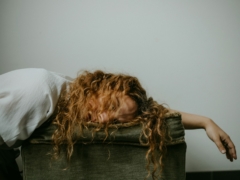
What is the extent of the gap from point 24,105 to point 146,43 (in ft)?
2.33

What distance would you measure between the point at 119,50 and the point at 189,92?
42cm

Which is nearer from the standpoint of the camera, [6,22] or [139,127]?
[139,127]

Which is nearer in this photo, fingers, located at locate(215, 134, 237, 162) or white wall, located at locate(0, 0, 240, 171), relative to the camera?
fingers, located at locate(215, 134, 237, 162)

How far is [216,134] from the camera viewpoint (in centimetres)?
71

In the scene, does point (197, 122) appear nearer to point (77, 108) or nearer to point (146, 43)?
point (77, 108)

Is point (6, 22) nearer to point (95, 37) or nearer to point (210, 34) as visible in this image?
point (95, 37)

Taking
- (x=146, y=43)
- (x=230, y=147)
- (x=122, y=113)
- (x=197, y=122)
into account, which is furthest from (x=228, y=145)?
(x=146, y=43)

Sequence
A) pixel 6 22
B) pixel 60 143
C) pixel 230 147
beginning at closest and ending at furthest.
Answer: pixel 60 143, pixel 230 147, pixel 6 22

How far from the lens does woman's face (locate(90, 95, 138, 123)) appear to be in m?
0.65

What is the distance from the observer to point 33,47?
1.11m

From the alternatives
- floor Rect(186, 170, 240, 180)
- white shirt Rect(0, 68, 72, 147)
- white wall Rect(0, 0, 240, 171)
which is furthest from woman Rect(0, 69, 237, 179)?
floor Rect(186, 170, 240, 180)

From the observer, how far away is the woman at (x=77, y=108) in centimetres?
59

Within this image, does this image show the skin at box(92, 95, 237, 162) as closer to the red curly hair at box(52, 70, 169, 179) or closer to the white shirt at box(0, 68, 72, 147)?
the red curly hair at box(52, 70, 169, 179)

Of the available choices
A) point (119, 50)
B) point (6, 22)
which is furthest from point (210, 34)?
point (6, 22)
